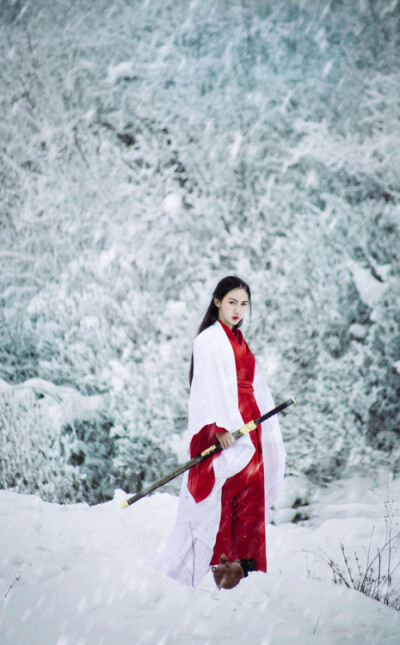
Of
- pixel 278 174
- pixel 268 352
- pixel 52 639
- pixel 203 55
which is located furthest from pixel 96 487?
pixel 203 55

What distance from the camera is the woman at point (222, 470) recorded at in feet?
8.79

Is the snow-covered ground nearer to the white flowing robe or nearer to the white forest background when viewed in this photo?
the white flowing robe

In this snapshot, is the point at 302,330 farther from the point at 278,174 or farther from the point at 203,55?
the point at 203,55

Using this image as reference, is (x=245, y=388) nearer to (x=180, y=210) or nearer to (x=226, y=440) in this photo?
(x=226, y=440)

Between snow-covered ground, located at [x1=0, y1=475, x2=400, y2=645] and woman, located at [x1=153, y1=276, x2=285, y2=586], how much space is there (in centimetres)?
16

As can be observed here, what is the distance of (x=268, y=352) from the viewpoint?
4750 mm

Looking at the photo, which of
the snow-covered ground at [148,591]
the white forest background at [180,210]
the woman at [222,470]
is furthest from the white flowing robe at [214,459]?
the white forest background at [180,210]

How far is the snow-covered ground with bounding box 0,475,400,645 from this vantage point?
2.17 metres

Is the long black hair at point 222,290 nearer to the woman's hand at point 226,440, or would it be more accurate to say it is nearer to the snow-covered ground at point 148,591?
the woman's hand at point 226,440

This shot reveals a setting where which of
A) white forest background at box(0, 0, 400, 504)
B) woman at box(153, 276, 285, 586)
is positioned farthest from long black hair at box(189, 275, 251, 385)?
white forest background at box(0, 0, 400, 504)

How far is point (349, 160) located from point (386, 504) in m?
3.29

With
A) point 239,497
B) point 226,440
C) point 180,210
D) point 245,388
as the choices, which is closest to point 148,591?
point 239,497

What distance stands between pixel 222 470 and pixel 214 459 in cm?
8

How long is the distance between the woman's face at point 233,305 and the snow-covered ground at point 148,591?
149cm
